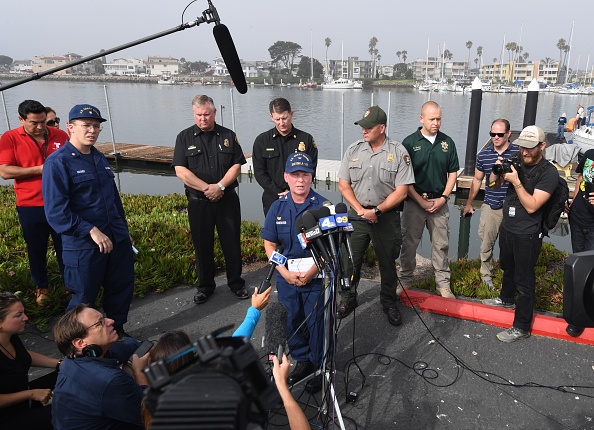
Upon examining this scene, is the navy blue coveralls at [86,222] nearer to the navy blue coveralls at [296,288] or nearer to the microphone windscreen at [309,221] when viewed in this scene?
the navy blue coveralls at [296,288]

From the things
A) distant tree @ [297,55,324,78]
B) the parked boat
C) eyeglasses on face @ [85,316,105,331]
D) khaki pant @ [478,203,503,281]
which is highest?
distant tree @ [297,55,324,78]

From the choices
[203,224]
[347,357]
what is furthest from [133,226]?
[347,357]

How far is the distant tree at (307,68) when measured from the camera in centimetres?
10950

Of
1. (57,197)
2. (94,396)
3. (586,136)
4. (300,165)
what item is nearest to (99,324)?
(94,396)

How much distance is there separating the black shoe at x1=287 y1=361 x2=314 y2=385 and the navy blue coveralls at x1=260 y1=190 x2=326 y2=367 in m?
0.10

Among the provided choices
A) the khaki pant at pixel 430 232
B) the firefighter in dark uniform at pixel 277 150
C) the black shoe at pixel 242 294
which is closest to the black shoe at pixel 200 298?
the black shoe at pixel 242 294

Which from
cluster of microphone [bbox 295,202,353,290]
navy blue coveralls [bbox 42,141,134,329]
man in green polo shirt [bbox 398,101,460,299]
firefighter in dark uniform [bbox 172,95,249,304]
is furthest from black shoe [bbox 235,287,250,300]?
cluster of microphone [bbox 295,202,353,290]

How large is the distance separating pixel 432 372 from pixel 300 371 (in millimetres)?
1122

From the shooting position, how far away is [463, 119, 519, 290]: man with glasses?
4.91 meters

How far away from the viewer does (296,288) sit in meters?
3.38

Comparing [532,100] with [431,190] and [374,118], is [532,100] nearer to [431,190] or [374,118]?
[431,190]

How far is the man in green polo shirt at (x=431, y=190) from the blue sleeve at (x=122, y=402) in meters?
3.33

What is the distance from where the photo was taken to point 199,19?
2.60 metres

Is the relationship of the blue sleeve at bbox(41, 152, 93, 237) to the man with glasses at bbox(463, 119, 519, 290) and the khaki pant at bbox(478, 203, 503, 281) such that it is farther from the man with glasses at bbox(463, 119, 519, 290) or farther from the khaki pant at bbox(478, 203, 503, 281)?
the khaki pant at bbox(478, 203, 503, 281)
